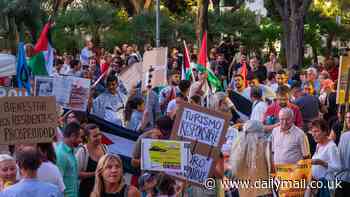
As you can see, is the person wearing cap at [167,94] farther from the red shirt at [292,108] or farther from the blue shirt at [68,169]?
the blue shirt at [68,169]

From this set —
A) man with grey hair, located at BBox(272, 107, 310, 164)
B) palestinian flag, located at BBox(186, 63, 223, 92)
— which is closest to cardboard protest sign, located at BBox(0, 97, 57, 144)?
man with grey hair, located at BBox(272, 107, 310, 164)

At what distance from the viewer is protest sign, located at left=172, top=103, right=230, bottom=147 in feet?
32.2

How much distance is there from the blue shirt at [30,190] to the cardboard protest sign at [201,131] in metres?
2.52

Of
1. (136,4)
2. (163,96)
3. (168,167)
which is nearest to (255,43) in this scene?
(136,4)

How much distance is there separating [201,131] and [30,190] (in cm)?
299

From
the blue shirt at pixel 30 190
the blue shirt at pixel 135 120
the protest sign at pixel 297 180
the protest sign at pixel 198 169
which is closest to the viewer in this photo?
the blue shirt at pixel 30 190

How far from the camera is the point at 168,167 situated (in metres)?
8.86

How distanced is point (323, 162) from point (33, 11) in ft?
89.8

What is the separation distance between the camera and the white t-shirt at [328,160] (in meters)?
10.4

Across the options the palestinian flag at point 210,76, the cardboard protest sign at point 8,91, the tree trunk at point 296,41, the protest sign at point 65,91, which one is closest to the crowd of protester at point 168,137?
the protest sign at point 65,91

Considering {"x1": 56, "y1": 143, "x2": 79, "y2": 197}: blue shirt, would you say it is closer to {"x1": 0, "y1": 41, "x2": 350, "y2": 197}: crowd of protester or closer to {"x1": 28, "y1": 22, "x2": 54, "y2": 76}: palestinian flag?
{"x1": 0, "y1": 41, "x2": 350, "y2": 197}: crowd of protester

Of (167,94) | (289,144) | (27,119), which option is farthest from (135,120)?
(27,119)

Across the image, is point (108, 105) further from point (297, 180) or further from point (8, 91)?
point (297, 180)

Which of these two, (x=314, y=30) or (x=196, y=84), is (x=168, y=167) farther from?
(x=314, y=30)
